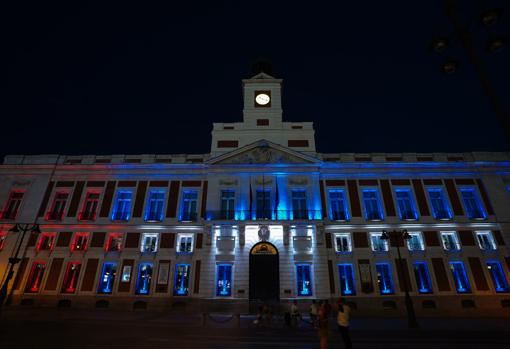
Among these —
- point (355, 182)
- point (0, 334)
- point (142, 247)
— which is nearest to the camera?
point (0, 334)

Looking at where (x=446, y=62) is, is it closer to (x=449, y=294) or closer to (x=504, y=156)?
(x=449, y=294)

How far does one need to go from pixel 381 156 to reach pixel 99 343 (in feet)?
89.6

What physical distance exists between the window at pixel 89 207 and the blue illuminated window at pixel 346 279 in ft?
75.8

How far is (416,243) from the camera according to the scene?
→ 2519cm

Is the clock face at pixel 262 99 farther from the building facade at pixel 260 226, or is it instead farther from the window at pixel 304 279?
the window at pixel 304 279

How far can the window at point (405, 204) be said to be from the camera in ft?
85.7

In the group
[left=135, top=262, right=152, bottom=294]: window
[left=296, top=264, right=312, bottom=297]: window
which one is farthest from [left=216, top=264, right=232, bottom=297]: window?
[left=135, top=262, right=152, bottom=294]: window

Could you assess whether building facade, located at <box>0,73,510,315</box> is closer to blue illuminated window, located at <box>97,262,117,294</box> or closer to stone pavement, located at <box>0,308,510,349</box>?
blue illuminated window, located at <box>97,262,117,294</box>

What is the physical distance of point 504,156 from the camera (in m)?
27.6

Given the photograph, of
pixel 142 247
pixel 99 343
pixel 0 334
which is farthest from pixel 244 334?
pixel 142 247

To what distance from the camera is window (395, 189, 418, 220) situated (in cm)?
2611

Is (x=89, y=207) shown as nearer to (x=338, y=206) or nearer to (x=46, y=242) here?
(x=46, y=242)

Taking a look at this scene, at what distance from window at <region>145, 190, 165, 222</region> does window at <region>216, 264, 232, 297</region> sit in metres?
7.52

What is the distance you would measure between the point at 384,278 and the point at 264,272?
10204 mm
